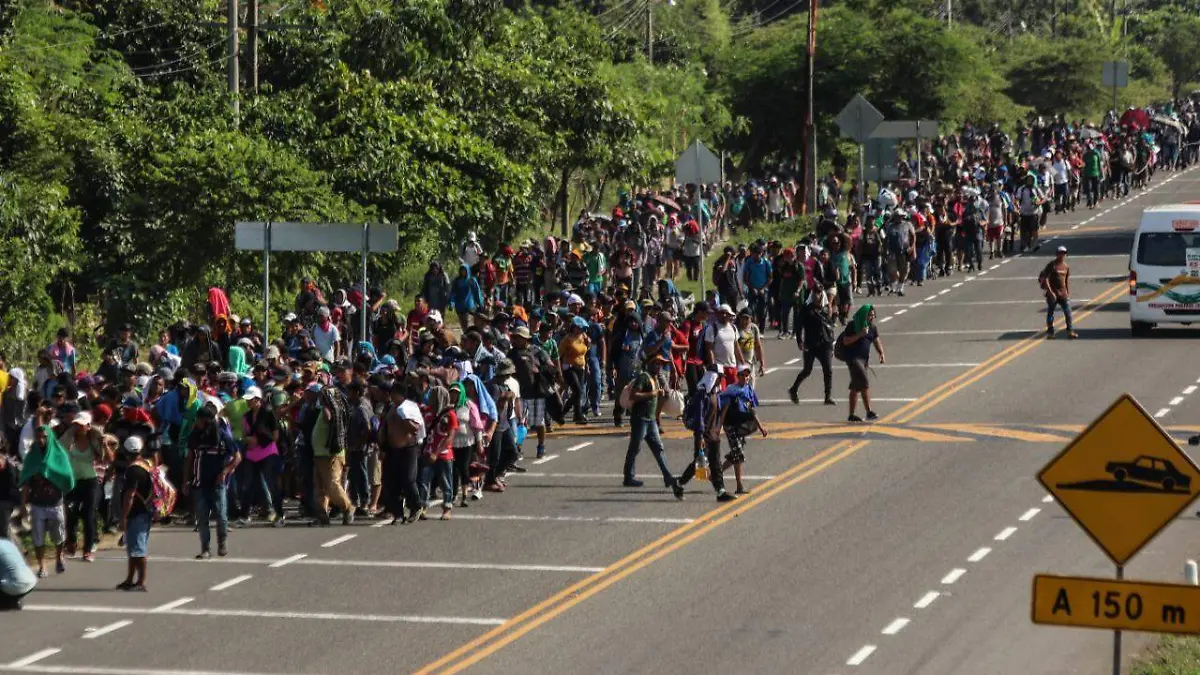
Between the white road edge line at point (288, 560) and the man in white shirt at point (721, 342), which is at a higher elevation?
the man in white shirt at point (721, 342)

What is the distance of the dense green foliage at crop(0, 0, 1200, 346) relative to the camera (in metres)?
33.2

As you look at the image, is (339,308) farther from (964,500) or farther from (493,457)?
(964,500)

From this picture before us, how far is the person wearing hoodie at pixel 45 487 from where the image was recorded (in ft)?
63.3

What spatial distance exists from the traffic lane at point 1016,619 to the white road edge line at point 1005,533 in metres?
0.07

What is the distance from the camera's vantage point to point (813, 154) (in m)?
51.7

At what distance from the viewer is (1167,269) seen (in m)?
33.5

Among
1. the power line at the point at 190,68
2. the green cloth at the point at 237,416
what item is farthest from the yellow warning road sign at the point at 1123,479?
the power line at the point at 190,68

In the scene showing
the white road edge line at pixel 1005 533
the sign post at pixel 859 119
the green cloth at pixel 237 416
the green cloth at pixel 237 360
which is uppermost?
the sign post at pixel 859 119

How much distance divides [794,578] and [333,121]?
21281mm

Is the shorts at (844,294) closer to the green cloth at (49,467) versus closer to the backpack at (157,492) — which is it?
the backpack at (157,492)

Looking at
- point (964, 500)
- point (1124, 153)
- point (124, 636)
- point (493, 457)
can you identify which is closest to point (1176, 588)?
point (124, 636)

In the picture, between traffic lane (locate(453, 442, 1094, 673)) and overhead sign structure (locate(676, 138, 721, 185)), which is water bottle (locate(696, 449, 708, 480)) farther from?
overhead sign structure (locate(676, 138, 721, 185))

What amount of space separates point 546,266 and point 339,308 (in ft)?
24.3

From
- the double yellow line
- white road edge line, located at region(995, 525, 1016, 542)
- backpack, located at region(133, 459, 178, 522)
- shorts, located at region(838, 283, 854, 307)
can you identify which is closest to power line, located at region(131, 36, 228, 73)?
shorts, located at region(838, 283, 854, 307)
